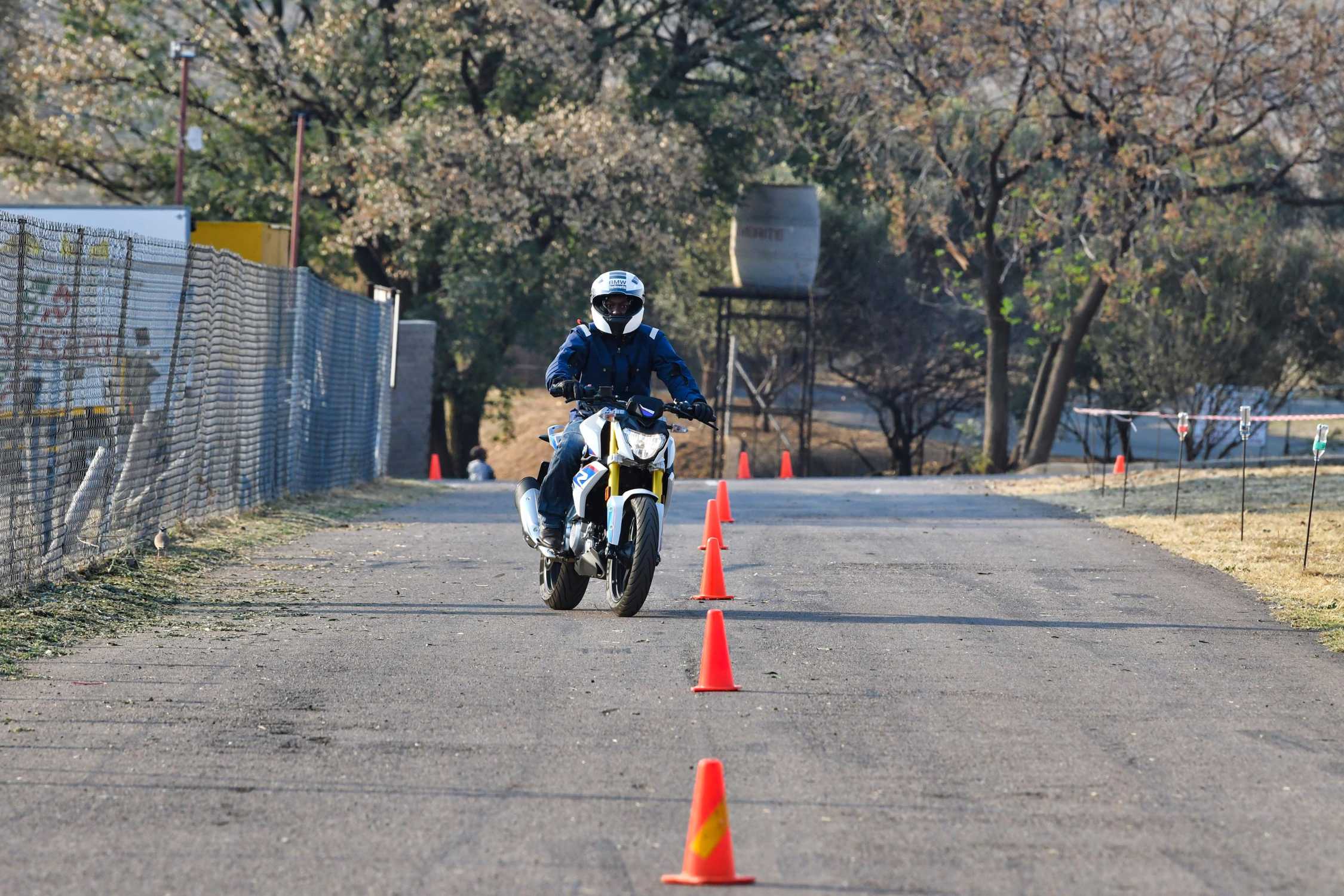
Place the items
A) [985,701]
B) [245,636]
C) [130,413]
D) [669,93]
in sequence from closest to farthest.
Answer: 1. [985,701]
2. [245,636]
3. [130,413]
4. [669,93]

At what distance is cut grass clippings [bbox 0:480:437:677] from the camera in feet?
29.7

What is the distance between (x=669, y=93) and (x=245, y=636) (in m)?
26.0

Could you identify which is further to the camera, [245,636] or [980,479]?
[980,479]

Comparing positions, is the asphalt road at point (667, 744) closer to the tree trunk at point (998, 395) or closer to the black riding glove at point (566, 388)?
the black riding glove at point (566, 388)

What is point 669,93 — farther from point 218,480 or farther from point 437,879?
point 437,879

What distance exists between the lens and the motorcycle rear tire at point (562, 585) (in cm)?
1059

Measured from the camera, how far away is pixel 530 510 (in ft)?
35.5

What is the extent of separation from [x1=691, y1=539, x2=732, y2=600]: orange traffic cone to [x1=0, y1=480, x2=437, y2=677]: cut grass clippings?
3177 millimetres

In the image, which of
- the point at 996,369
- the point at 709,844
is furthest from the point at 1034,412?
the point at 709,844

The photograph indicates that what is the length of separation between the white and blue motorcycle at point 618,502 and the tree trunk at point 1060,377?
25680mm

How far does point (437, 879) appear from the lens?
5066mm

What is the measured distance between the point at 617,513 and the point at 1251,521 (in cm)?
827

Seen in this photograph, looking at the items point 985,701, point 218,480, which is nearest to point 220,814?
point 985,701

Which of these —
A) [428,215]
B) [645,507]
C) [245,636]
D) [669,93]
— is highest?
[669,93]
